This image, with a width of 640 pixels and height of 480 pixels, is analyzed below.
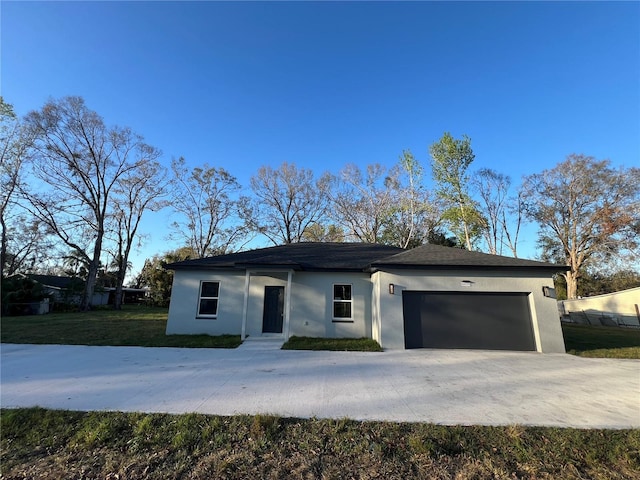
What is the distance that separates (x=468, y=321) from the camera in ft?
29.5

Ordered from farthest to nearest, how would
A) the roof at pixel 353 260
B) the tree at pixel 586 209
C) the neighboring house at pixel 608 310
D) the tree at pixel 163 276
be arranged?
1. the tree at pixel 163 276
2. the tree at pixel 586 209
3. the neighboring house at pixel 608 310
4. the roof at pixel 353 260

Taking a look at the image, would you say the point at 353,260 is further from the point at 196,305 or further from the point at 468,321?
the point at 196,305

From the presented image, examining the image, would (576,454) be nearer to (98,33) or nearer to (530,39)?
(530,39)

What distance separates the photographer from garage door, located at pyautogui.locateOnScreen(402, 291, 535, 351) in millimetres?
8852

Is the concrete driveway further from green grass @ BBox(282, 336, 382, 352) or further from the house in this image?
the house

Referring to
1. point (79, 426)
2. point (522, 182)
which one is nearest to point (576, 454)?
point (79, 426)

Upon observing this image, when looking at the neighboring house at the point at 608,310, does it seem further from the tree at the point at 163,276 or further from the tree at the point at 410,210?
the tree at the point at 163,276

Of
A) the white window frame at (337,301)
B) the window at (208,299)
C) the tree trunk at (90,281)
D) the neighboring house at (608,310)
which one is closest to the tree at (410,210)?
the neighboring house at (608,310)

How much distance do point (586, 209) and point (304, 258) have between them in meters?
24.6

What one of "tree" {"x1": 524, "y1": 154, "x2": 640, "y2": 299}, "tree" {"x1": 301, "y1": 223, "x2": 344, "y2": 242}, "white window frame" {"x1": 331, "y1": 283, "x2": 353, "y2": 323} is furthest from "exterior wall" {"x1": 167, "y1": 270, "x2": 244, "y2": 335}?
"tree" {"x1": 524, "y1": 154, "x2": 640, "y2": 299}

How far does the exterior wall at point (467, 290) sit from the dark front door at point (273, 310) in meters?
3.64

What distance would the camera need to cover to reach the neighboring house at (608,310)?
709 inches

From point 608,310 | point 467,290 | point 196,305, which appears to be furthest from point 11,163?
point 608,310

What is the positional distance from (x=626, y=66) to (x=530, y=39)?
10.4 feet
